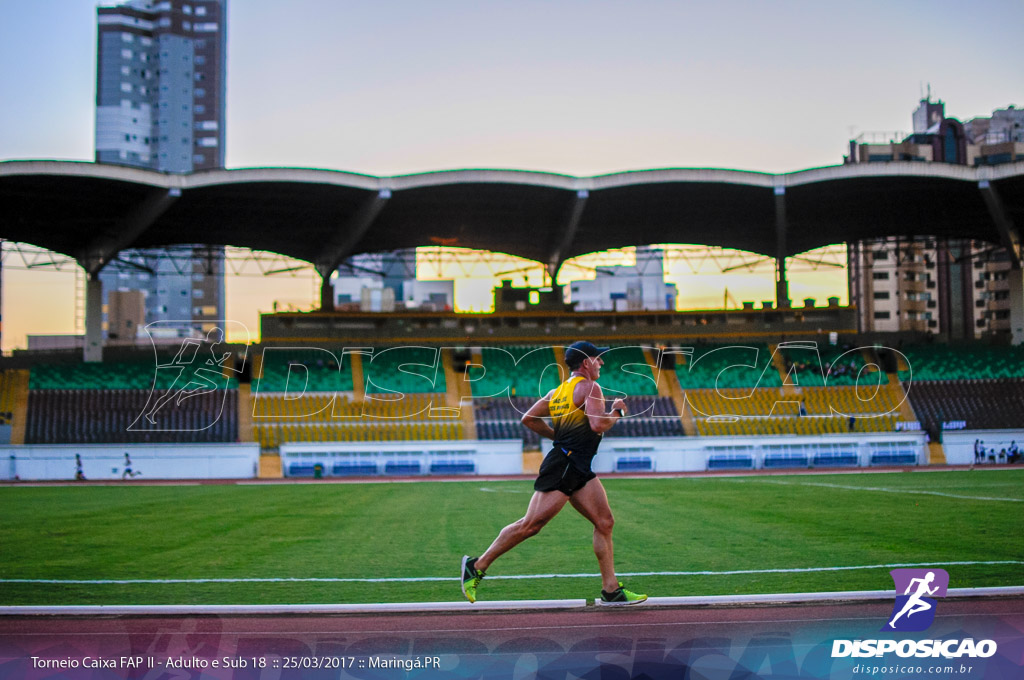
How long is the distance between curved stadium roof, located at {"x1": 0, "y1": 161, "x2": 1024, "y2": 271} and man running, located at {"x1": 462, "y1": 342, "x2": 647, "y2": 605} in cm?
3333

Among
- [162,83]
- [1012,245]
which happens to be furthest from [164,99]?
[1012,245]

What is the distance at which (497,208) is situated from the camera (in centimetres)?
4481

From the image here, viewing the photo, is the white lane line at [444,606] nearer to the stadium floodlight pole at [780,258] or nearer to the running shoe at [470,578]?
the running shoe at [470,578]

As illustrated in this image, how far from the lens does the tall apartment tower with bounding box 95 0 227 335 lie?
8762 cm


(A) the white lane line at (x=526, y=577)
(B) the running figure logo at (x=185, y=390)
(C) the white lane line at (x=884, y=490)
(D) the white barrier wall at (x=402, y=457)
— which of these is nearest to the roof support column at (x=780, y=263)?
(D) the white barrier wall at (x=402, y=457)

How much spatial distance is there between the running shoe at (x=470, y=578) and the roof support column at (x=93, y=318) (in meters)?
44.0

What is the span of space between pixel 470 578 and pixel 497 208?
38005mm

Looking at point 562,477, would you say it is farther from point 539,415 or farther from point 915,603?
point 915,603

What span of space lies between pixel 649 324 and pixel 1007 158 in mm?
44149

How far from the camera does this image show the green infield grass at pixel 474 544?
9211mm

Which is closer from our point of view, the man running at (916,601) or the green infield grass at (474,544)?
the man running at (916,601)

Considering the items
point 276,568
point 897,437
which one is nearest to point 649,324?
point 897,437

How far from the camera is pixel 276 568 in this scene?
10.9 metres

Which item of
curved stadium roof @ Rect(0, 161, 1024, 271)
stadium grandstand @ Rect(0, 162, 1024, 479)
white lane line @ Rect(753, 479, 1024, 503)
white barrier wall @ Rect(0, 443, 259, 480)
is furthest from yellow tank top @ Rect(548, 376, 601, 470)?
curved stadium roof @ Rect(0, 161, 1024, 271)
